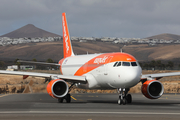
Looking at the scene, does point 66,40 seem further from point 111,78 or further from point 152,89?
point 152,89

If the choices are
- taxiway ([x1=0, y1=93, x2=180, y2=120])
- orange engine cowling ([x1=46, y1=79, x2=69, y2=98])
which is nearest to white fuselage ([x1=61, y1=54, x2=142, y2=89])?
taxiway ([x1=0, y1=93, x2=180, y2=120])

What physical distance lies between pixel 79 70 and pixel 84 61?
1134mm

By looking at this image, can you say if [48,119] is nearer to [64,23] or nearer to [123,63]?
[123,63]

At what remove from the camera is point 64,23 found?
4191 centimetres

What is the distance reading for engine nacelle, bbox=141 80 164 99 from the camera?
83.1ft

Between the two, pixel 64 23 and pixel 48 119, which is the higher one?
pixel 64 23

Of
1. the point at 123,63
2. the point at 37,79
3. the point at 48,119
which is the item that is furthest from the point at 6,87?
the point at 48,119

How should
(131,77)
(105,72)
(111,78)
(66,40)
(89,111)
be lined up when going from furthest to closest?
(66,40)
(105,72)
(111,78)
(131,77)
(89,111)

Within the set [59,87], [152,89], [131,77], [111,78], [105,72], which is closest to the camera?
[131,77]

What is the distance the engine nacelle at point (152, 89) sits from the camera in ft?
83.1

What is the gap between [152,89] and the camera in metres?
26.1

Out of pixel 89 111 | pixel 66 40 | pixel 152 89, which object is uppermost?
pixel 66 40

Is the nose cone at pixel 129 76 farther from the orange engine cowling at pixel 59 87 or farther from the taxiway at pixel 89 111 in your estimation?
the orange engine cowling at pixel 59 87

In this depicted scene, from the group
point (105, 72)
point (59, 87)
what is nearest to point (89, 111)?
point (105, 72)
